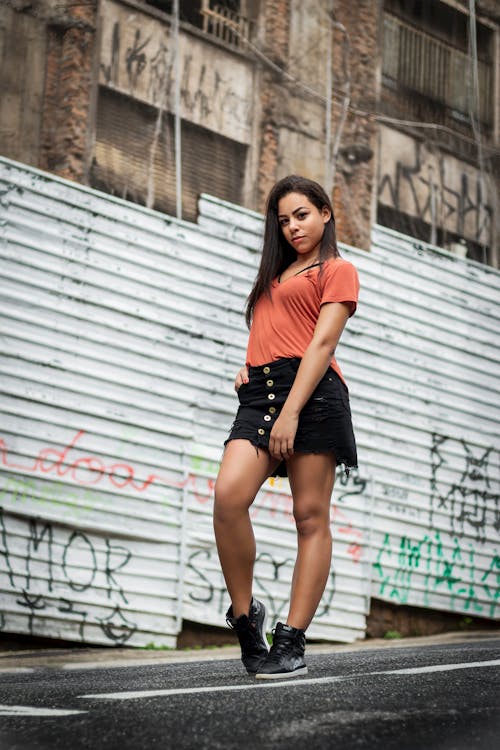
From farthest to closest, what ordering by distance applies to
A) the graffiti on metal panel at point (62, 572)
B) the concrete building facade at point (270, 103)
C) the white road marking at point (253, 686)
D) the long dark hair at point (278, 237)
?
the concrete building facade at point (270, 103) < the graffiti on metal panel at point (62, 572) < the long dark hair at point (278, 237) < the white road marking at point (253, 686)

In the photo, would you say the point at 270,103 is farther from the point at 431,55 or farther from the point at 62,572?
the point at 62,572

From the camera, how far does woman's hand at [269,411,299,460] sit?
4281 millimetres

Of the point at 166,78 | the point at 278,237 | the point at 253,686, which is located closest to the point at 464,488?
the point at 166,78

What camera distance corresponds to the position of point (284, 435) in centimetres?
428

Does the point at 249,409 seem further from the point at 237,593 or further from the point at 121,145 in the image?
the point at 121,145

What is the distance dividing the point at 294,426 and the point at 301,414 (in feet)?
0.43

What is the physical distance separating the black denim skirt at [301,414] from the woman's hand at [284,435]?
0.22 ft

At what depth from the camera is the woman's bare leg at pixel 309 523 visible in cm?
439

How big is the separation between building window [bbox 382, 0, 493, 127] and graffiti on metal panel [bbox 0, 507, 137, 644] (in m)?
6.53

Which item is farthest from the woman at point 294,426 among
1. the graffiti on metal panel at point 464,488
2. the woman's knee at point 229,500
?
the graffiti on metal panel at point 464,488

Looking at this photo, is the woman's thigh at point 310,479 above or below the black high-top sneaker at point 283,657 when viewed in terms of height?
above

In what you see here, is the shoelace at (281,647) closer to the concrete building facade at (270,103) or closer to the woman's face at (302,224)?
the woman's face at (302,224)

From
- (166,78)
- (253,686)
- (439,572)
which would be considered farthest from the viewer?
(439,572)

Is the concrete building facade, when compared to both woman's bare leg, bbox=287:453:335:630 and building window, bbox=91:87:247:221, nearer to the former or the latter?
building window, bbox=91:87:247:221
